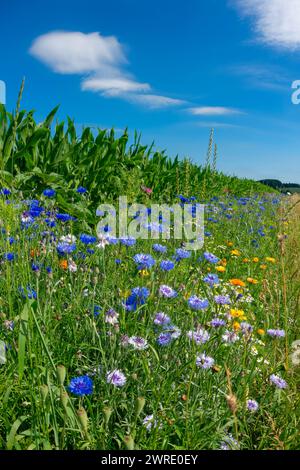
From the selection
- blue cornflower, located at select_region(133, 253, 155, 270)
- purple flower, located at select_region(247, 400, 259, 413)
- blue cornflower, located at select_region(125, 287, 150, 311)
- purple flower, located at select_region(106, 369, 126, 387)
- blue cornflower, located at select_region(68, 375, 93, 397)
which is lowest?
purple flower, located at select_region(247, 400, 259, 413)

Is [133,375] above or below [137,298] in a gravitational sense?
below

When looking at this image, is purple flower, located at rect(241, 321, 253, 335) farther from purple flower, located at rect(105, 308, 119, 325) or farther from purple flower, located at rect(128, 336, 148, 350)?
purple flower, located at rect(105, 308, 119, 325)

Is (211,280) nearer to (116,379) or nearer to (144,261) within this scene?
(144,261)

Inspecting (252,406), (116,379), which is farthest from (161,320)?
(252,406)

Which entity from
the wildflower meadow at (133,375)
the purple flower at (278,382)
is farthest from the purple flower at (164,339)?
the purple flower at (278,382)

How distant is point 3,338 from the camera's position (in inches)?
79.4

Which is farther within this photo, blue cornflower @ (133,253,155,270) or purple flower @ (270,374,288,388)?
blue cornflower @ (133,253,155,270)

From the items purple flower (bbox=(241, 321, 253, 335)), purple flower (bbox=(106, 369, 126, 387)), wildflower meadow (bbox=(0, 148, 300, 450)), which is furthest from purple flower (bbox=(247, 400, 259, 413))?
purple flower (bbox=(106, 369, 126, 387))

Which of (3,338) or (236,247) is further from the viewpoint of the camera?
(236,247)

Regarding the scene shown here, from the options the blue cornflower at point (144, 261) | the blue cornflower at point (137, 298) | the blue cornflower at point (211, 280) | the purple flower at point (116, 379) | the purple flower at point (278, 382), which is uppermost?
the blue cornflower at point (144, 261)

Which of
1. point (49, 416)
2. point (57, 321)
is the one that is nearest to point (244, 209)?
point (57, 321)

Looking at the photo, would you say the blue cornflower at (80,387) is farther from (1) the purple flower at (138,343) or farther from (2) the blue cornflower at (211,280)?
(2) the blue cornflower at (211,280)
